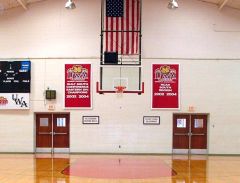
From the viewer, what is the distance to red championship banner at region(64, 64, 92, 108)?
24109mm

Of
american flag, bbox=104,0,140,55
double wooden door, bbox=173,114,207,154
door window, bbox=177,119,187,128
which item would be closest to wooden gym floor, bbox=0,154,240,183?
double wooden door, bbox=173,114,207,154

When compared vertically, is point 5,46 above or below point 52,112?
above

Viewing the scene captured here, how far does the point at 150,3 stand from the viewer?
79.7 feet

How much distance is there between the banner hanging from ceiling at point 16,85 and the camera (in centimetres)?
2412

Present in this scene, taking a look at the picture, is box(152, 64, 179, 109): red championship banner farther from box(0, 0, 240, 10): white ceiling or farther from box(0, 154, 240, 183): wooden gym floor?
box(0, 0, 240, 10): white ceiling

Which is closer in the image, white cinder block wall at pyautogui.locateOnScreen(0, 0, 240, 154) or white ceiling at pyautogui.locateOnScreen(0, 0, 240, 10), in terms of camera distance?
white ceiling at pyautogui.locateOnScreen(0, 0, 240, 10)

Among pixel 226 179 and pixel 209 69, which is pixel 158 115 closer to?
pixel 209 69

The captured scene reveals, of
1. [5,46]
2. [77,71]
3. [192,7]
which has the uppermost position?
[192,7]

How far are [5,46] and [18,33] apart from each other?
1142 millimetres

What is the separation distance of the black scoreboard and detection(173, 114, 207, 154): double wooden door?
30.9ft

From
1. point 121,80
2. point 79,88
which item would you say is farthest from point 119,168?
point 79,88

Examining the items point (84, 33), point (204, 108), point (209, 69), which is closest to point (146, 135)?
point (204, 108)

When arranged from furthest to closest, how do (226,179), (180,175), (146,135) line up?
(146,135), (180,175), (226,179)

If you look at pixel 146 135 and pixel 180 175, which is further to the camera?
pixel 146 135
